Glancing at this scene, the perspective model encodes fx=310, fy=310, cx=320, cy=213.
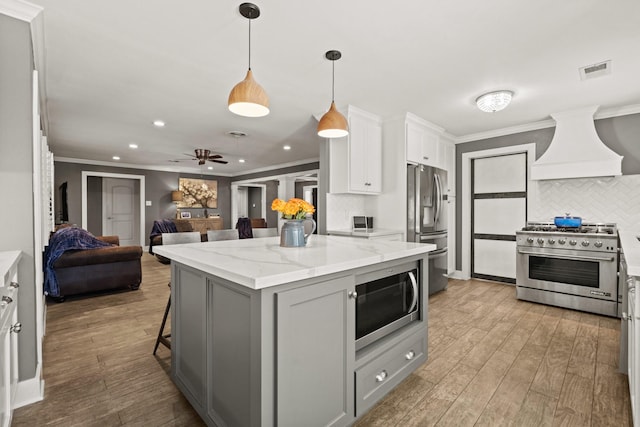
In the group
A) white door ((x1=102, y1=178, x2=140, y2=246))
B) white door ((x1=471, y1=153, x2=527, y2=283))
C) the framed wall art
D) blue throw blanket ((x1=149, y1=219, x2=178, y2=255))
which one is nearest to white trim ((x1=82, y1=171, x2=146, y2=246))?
white door ((x1=102, y1=178, x2=140, y2=246))

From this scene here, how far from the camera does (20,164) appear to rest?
6.05ft

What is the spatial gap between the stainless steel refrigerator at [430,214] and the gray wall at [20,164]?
11.7ft

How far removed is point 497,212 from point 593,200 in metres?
1.14

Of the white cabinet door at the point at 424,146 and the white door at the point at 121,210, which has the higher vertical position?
the white cabinet door at the point at 424,146

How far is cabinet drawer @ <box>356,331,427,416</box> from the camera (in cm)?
163

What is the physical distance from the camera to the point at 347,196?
4297 mm

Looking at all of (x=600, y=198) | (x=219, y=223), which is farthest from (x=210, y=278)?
(x=219, y=223)

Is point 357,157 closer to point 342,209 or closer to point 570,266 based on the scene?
point 342,209

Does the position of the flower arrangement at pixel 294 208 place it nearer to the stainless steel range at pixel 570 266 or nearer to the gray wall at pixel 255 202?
the stainless steel range at pixel 570 266

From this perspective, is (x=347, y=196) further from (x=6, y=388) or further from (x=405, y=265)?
(x=6, y=388)

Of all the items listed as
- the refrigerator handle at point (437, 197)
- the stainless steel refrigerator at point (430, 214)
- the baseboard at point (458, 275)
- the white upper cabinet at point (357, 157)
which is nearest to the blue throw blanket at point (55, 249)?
the white upper cabinet at point (357, 157)

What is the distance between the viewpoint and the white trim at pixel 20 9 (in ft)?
5.93

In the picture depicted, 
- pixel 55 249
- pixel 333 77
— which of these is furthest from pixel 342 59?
pixel 55 249

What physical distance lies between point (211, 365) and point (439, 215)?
367cm
